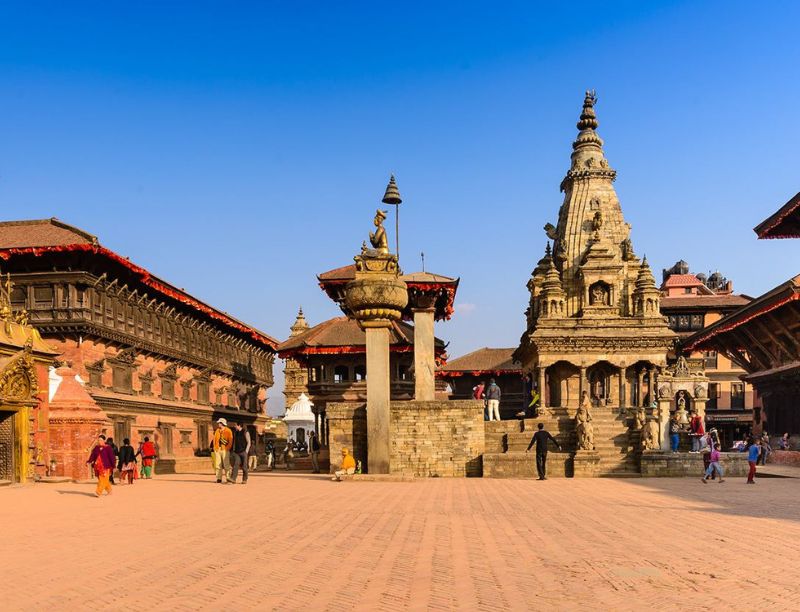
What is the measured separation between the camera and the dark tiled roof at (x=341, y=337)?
39.3 m

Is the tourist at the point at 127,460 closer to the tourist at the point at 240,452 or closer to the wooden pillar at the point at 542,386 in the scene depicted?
the tourist at the point at 240,452

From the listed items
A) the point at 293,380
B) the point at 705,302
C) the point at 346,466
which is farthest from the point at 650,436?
the point at 293,380

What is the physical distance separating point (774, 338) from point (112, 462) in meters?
30.4

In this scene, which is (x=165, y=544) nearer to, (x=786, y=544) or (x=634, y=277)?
(x=786, y=544)

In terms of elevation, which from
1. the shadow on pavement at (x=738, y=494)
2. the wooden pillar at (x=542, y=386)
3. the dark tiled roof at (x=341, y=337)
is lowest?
the shadow on pavement at (x=738, y=494)

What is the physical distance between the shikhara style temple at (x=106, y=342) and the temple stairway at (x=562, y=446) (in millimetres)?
11617

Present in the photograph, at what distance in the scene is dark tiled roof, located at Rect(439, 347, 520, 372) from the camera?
57125 millimetres

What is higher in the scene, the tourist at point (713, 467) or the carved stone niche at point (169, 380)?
the carved stone niche at point (169, 380)

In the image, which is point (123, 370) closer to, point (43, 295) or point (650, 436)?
point (43, 295)

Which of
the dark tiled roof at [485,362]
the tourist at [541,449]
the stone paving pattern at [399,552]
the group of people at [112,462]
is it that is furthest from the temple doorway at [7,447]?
the dark tiled roof at [485,362]

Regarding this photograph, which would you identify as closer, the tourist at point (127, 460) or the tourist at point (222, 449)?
the tourist at point (127, 460)

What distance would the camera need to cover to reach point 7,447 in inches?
744

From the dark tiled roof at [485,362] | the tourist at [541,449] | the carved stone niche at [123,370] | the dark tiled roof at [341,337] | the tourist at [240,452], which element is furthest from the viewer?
the dark tiled roof at [485,362]

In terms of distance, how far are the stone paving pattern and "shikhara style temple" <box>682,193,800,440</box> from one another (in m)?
18.6
